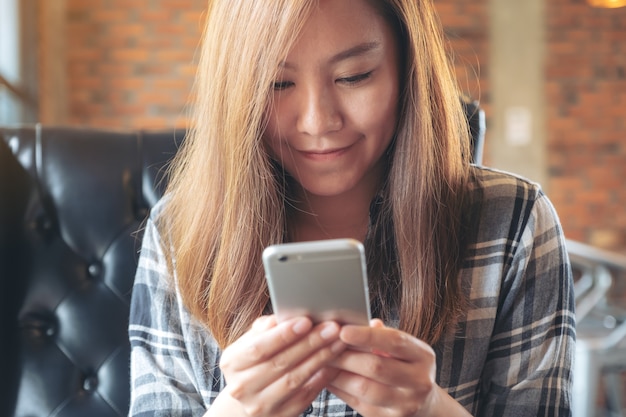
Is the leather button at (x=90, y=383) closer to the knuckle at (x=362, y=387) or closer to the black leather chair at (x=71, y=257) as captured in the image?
the black leather chair at (x=71, y=257)

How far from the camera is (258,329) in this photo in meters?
0.81

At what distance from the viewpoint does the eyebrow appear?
100cm

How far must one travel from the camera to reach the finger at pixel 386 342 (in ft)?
2.53

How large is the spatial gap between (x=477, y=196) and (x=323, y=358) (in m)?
0.45

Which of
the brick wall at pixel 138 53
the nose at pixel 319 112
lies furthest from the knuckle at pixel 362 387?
the brick wall at pixel 138 53

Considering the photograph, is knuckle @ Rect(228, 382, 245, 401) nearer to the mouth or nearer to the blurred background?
the mouth

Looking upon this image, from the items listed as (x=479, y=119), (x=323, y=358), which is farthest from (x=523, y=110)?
(x=323, y=358)

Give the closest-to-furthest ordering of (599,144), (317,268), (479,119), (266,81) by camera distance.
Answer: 1. (317,268)
2. (266,81)
3. (479,119)
4. (599,144)

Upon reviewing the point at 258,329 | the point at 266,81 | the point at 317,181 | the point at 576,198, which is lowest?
the point at 576,198

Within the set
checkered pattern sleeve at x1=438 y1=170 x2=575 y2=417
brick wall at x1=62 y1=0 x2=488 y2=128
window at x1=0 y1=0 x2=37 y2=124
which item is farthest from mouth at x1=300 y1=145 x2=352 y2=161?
brick wall at x1=62 y1=0 x2=488 y2=128

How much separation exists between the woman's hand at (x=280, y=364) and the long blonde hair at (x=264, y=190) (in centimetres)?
24

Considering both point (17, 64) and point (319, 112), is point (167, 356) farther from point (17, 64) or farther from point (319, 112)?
point (17, 64)

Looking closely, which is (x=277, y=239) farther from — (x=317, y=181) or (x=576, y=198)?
(x=576, y=198)

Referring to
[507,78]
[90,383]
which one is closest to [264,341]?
[90,383]
